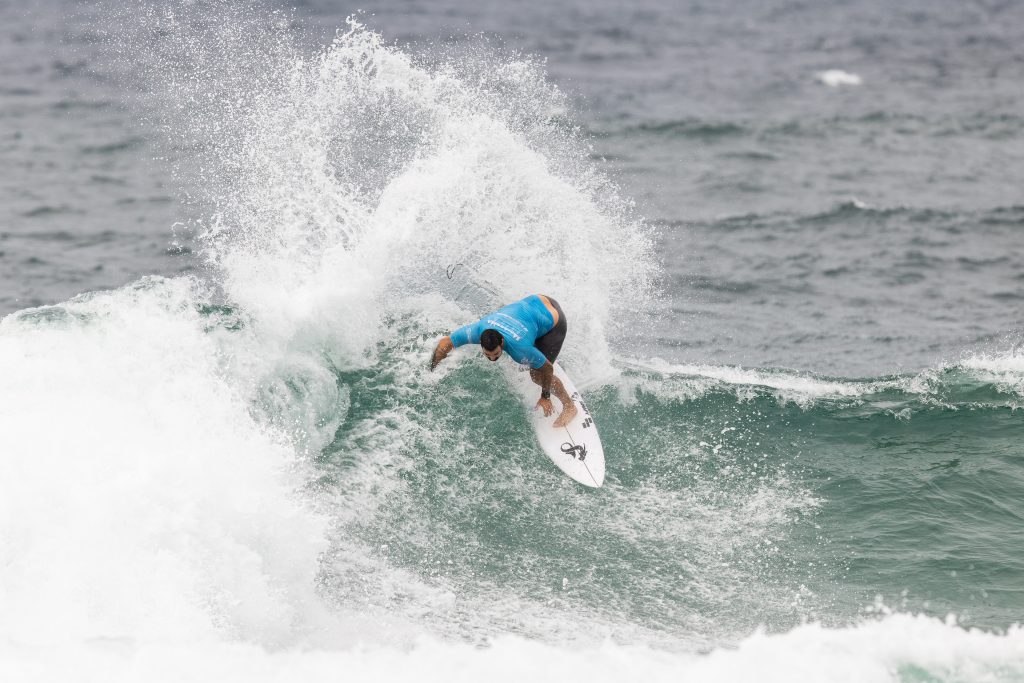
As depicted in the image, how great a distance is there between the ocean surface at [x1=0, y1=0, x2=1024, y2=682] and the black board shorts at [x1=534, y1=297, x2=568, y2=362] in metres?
0.82

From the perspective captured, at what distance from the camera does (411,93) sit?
12.7 m

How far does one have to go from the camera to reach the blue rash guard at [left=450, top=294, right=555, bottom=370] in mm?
9875

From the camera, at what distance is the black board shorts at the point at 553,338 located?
1059 cm

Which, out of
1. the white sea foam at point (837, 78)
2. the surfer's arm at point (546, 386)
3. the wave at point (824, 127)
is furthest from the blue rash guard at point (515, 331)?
the white sea foam at point (837, 78)

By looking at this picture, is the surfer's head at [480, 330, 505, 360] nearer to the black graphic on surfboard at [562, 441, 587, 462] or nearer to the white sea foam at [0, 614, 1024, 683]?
the black graphic on surfboard at [562, 441, 587, 462]

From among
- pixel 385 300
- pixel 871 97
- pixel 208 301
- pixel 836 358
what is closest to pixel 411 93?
pixel 385 300

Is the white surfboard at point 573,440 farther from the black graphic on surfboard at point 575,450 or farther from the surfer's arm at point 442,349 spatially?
the surfer's arm at point 442,349

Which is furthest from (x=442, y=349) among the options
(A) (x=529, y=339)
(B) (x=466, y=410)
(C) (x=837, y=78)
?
(C) (x=837, y=78)

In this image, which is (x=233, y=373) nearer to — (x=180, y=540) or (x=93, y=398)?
(x=93, y=398)

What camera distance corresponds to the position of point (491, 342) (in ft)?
31.4

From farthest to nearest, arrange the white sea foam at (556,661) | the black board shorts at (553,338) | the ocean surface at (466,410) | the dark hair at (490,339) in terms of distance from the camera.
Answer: the black board shorts at (553,338) < the dark hair at (490,339) < the ocean surface at (466,410) < the white sea foam at (556,661)

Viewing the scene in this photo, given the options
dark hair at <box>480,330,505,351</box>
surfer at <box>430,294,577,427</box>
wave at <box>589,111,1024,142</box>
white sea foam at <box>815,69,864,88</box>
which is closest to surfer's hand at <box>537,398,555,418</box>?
surfer at <box>430,294,577,427</box>

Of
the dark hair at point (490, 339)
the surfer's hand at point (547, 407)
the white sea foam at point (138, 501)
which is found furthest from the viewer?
the surfer's hand at point (547, 407)

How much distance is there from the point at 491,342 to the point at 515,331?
43cm
